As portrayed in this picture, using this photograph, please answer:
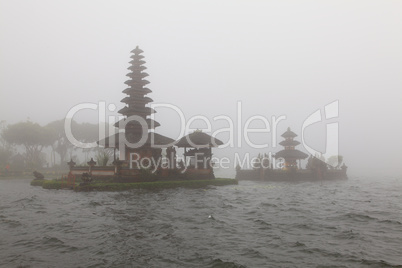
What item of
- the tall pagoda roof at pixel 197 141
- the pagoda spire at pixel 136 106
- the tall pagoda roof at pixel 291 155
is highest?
the pagoda spire at pixel 136 106

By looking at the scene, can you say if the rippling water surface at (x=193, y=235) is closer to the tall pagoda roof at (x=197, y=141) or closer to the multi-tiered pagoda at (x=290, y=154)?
the tall pagoda roof at (x=197, y=141)

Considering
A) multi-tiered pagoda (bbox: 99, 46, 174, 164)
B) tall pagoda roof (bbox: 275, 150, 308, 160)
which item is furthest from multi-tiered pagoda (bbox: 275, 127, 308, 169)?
multi-tiered pagoda (bbox: 99, 46, 174, 164)

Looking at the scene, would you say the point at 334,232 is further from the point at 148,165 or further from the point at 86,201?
the point at 148,165

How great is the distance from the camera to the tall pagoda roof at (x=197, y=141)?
3162cm

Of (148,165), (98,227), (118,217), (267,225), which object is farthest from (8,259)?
(148,165)

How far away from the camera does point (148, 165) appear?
30672mm

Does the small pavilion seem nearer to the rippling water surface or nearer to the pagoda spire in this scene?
the pagoda spire

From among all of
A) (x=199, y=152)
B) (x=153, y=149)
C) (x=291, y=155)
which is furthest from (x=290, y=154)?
(x=153, y=149)

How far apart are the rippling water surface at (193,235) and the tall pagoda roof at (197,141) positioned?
14.4 m

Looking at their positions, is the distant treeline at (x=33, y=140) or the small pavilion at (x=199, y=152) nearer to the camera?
the small pavilion at (x=199, y=152)

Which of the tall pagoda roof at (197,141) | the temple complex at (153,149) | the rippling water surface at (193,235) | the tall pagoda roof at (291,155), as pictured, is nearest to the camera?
the rippling water surface at (193,235)

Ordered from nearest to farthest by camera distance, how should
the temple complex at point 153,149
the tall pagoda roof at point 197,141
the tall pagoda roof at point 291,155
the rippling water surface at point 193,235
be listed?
the rippling water surface at point 193,235 → the temple complex at point 153,149 → the tall pagoda roof at point 197,141 → the tall pagoda roof at point 291,155

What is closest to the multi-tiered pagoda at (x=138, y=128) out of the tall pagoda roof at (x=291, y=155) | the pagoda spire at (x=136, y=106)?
the pagoda spire at (x=136, y=106)

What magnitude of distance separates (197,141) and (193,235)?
2094 cm
